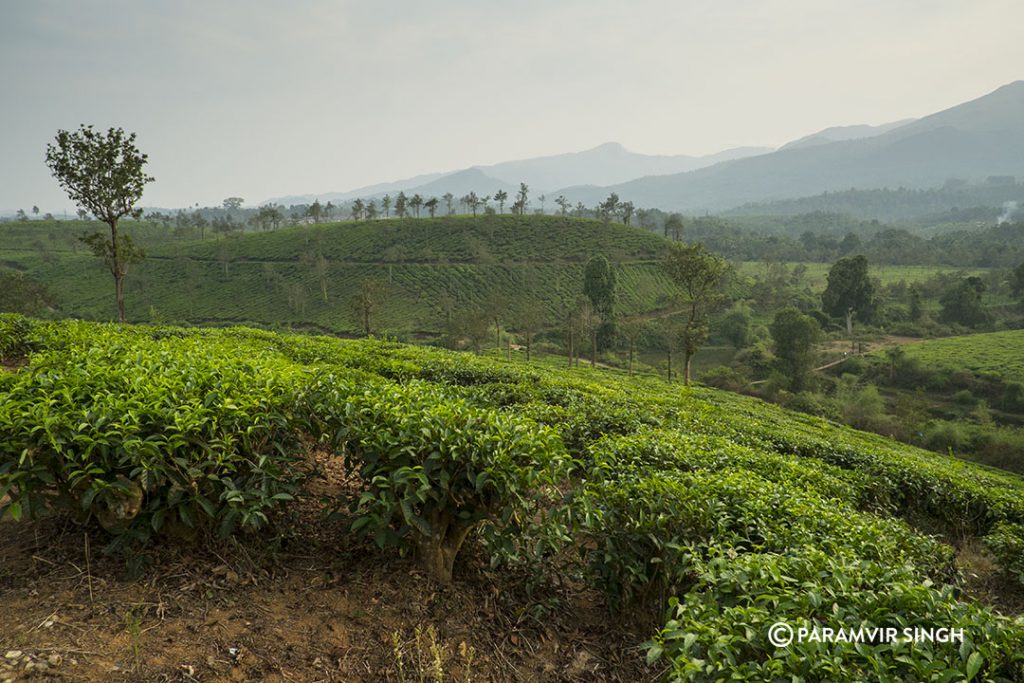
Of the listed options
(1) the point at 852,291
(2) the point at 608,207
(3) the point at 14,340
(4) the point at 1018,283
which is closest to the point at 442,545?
(3) the point at 14,340

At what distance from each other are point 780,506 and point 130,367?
5616 millimetres

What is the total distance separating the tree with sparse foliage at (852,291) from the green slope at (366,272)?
2155 cm

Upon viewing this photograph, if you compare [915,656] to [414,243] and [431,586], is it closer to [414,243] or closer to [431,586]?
[431,586]

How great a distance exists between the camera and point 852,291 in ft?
220

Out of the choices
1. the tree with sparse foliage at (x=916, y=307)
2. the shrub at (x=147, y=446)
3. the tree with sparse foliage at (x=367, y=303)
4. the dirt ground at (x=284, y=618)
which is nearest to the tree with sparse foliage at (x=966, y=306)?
the tree with sparse foliage at (x=916, y=307)

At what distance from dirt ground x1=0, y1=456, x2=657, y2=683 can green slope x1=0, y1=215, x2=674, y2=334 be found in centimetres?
5658

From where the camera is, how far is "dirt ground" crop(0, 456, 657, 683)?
9.68ft

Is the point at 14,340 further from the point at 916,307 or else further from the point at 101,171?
the point at 916,307

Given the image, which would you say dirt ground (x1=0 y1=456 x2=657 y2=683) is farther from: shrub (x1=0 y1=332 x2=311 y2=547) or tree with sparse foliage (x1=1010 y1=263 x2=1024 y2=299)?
tree with sparse foliage (x1=1010 y1=263 x2=1024 y2=299)

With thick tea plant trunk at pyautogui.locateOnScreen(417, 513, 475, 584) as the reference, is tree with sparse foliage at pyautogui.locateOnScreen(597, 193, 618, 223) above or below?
above

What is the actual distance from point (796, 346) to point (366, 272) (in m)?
58.6

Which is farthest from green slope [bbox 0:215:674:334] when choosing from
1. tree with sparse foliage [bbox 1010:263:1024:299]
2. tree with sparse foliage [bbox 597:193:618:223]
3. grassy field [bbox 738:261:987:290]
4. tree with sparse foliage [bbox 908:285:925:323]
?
tree with sparse foliage [bbox 1010:263:1024:299]

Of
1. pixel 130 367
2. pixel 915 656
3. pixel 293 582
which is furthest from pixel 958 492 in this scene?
pixel 130 367

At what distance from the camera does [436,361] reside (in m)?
12.5
